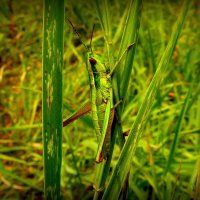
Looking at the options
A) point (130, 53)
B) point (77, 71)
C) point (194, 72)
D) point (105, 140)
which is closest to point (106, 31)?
point (130, 53)

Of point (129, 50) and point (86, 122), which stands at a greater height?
point (129, 50)

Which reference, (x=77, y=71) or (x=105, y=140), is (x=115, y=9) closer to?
(x=77, y=71)

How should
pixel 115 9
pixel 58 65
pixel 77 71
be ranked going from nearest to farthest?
pixel 58 65 → pixel 77 71 → pixel 115 9

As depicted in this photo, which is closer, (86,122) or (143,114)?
(143,114)

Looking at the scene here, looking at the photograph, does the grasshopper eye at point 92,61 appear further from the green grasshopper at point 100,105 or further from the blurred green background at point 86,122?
the blurred green background at point 86,122

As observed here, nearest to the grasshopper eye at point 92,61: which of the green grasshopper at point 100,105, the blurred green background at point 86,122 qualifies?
the green grasshopper at point 100,105
